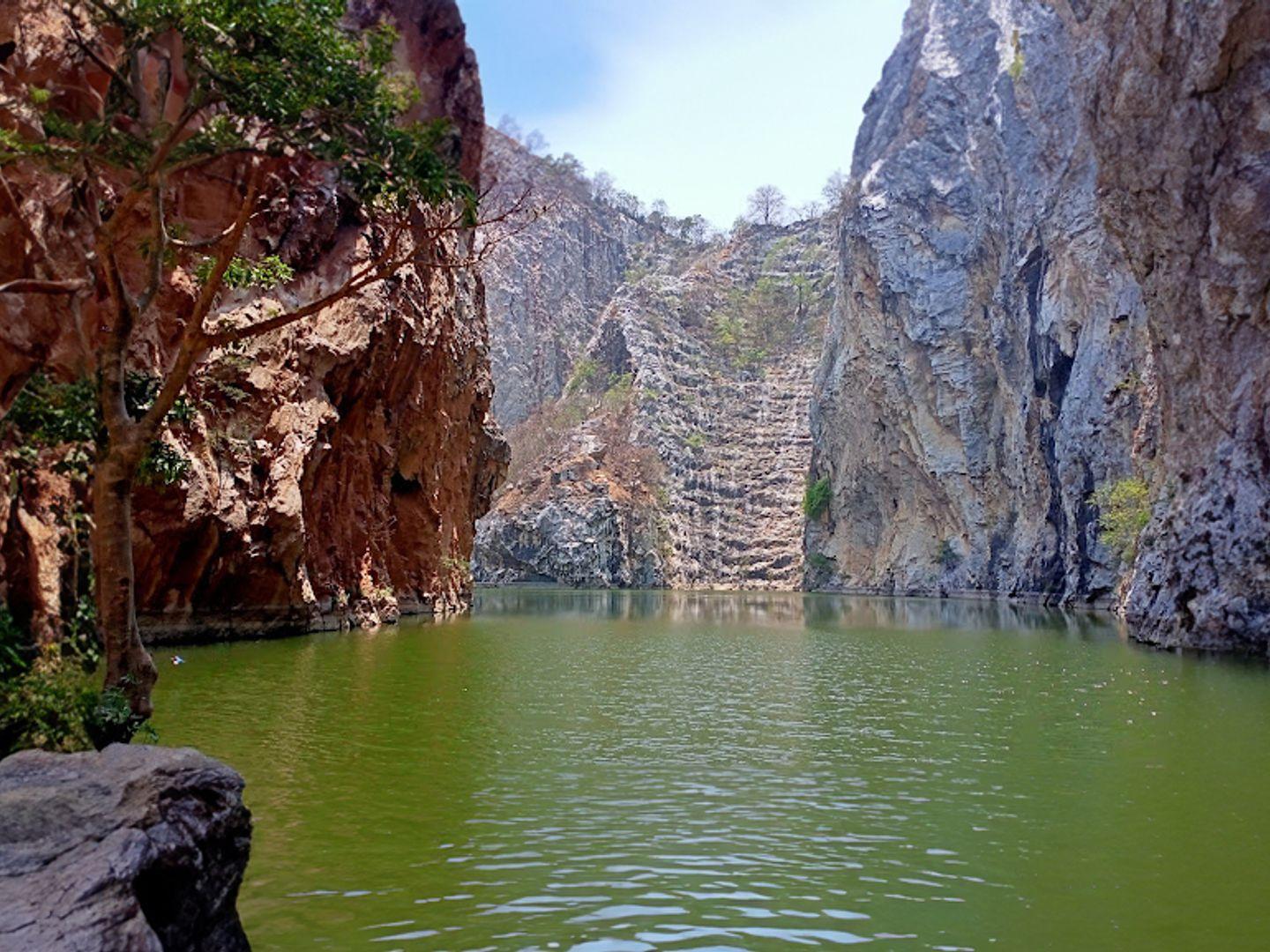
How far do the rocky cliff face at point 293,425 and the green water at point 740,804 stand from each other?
14.9 feet

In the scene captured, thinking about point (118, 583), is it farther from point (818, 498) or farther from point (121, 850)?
point (818, 498)

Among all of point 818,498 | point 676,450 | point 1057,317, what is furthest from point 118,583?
point 676,450

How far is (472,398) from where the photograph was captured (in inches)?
1848

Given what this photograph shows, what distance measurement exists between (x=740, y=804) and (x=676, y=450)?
318 feet

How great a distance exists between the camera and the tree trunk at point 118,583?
8820 millimetres

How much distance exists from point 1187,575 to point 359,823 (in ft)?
92.8

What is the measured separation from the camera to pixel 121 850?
15.0ft

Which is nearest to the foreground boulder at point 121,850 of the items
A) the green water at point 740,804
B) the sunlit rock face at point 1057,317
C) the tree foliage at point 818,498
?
the green water at point 740,804

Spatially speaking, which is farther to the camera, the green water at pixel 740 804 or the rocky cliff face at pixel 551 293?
the rocky cliff face at pixel 551 293

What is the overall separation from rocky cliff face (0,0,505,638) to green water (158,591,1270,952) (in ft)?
14.9

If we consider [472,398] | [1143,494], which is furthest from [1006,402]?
[472,398]

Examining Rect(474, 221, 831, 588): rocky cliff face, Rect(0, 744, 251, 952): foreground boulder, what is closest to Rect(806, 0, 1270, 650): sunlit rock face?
Rect(474, 221, 831, 588): rocky cliff face

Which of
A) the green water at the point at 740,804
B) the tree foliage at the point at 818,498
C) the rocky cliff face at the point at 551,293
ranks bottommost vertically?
the green water at the point at 740,804

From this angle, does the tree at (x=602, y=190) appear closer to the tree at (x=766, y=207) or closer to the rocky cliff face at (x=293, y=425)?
the tree at (x=766, y=207)
